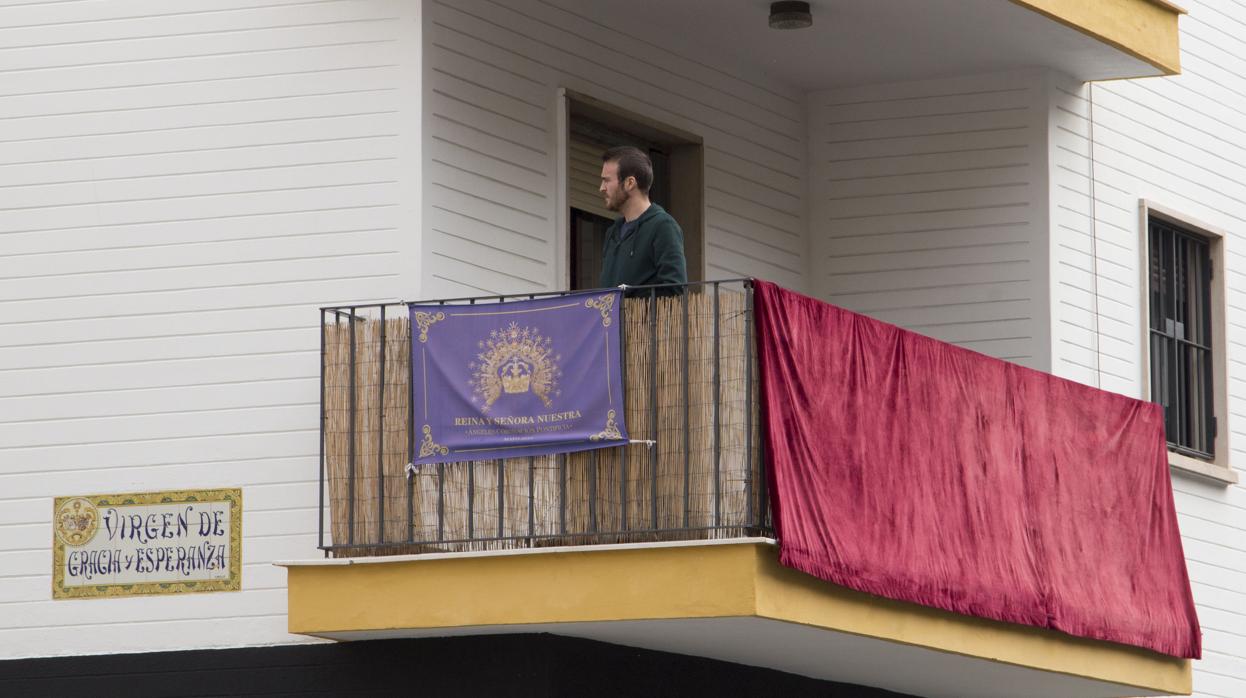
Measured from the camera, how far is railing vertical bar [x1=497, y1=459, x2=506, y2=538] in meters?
13.0

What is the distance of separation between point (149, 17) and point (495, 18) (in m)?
2.24

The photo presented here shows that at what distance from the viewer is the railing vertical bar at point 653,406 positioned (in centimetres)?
1283

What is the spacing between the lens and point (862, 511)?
13555 mm

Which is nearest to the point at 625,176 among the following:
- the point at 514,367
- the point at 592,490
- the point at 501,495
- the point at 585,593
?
the point at 514,367

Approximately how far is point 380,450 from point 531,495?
989mm

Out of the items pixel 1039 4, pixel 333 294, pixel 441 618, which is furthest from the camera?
pixel 1039 4

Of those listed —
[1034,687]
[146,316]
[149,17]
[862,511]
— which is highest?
[149,17]

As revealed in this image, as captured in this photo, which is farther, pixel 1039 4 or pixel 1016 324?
pixel 1016 324

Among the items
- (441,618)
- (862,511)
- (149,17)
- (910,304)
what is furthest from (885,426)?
(149,17)

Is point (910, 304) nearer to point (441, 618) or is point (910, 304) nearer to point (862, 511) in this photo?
point (862, 511)

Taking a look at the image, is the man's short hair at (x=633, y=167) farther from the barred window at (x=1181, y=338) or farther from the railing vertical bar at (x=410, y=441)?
the barred window at (x=1181, y=338)

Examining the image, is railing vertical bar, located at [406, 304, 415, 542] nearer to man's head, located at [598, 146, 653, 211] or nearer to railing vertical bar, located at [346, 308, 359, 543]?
railing vertical bar, located at [346, 308, 359, 543]

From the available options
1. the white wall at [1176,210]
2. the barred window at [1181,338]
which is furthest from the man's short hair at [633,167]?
the barred window at [1181,338]

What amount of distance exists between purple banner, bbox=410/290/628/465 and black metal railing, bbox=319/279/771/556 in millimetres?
81
